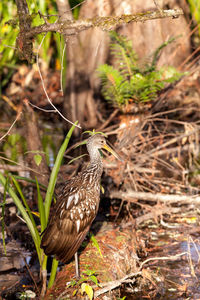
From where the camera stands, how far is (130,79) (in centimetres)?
634

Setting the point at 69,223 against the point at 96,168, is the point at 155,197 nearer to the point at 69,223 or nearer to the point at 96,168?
the point at 96,168

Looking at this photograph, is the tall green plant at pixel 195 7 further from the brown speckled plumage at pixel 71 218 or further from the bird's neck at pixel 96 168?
the brown speckled plumage at pixel 71 218

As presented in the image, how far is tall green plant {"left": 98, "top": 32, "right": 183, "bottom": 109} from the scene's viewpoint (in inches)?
239

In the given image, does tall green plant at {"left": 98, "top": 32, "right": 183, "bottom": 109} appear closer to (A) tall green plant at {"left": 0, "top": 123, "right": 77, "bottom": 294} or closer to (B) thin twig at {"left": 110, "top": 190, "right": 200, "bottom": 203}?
(B) thin twig at {"left": 110, "top": 190, "right": 200, "bottom": 203}

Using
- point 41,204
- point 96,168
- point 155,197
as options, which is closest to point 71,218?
point 41,204

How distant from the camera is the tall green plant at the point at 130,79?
6078 millimetres

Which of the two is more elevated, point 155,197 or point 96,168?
point 96,168

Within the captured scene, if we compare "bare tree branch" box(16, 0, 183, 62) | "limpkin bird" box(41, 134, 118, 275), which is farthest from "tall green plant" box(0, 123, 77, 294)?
"bare tree branch" box(16, 0, 183, 62)

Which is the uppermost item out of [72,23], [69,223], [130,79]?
[130,79]

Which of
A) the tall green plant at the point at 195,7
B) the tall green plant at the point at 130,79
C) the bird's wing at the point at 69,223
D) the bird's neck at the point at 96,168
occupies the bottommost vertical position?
the bird's wing at the point at 69,223

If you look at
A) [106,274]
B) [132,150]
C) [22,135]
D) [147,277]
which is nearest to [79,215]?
[106,274]

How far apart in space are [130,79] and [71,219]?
10.1ft

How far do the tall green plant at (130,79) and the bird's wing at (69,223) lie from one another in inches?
102

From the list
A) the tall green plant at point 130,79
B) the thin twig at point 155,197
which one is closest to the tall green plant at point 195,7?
the tall green plant at point 130,79
